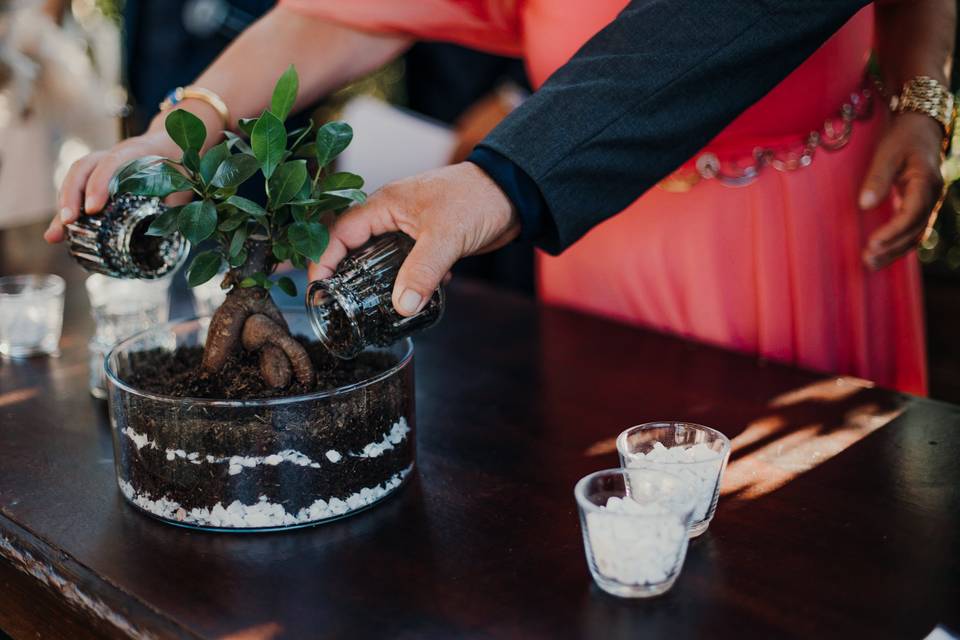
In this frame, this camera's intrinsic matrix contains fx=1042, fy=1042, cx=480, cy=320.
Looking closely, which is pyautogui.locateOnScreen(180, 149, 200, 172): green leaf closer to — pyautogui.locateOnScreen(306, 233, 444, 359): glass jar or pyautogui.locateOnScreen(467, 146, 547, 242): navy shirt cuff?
pyautogui.locateOnScreen(306, 233, 444, 359): glass jar

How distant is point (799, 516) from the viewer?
3.04 feet

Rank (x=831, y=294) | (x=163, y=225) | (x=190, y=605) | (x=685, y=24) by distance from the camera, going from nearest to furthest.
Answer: (x=190, y=605)
(x=163, y=225)
(x=685, y=24)
(x=831, y=294)

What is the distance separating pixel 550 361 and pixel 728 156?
387 mm

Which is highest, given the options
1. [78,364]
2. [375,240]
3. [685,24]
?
[685,24]

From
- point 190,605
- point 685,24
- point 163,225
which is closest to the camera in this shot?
point 190,605

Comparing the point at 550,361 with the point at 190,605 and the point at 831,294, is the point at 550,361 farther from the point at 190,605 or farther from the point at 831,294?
the point at 190,605

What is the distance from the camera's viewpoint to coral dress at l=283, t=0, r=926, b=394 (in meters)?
1.41

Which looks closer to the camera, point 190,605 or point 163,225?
point 190,605

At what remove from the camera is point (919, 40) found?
1.39m

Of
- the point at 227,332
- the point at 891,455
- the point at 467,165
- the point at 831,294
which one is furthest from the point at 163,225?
the point at 831,294

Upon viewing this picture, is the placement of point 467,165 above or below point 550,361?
above

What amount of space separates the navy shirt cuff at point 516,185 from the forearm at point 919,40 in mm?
644

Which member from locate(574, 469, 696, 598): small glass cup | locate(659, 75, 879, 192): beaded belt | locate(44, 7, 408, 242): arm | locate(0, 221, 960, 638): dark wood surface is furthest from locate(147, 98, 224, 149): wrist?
locate(574, 469, 696, 598): small glass cup

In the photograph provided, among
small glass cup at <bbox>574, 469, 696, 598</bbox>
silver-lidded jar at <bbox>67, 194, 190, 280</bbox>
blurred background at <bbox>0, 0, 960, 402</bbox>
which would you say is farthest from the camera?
blurred background at <bbox>0, 0, 960, 402</bbox>
